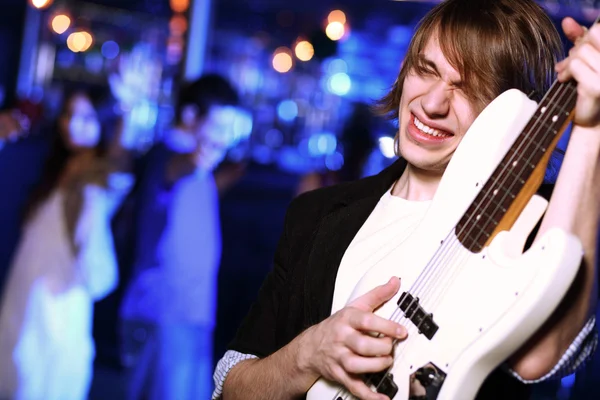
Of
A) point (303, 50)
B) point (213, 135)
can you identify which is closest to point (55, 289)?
point (213, 135)

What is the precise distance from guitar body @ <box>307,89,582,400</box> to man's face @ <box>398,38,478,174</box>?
241 millimetres

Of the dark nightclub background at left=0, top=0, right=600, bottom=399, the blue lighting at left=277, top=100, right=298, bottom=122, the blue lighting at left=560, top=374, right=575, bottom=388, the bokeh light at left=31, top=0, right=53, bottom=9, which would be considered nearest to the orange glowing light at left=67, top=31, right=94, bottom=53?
the dark nightclub background at left=0, top=0, right=600, bottom=399

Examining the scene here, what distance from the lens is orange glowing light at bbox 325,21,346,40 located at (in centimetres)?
541

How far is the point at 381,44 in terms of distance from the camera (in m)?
5.29

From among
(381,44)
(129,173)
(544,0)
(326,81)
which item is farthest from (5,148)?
(544,0)

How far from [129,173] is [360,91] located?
1.65m

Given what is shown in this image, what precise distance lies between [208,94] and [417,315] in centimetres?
368

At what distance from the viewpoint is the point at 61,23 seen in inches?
229

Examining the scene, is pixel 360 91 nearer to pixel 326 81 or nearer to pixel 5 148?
pixel 326 81

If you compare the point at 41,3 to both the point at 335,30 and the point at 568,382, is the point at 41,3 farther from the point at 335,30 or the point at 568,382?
the point at 568,382

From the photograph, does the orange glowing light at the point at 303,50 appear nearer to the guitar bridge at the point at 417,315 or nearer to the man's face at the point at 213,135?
the man's face at the point at 213,135

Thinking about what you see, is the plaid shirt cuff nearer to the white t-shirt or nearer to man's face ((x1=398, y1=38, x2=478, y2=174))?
the white t-shirt

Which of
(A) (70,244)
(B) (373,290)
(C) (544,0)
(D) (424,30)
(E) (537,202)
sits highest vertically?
(C) (544,0)

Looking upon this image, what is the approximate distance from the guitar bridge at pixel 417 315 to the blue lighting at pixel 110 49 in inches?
186
